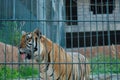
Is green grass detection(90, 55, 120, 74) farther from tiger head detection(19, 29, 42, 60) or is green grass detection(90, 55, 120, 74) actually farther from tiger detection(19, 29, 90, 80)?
tiger head detection(19, 29, 42, 60)

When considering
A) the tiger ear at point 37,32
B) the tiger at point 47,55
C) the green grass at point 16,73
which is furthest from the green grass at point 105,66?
the green grass at point 16,73

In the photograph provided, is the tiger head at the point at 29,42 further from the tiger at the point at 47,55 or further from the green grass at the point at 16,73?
the green grass at the point at 16,73

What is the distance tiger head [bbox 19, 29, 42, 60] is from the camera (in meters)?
7.72

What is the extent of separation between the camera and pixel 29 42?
25.6 feet

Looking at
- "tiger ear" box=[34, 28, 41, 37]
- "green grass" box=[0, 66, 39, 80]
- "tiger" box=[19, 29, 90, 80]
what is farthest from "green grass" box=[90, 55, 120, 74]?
"green grass" box=[0, 66, 39, 80]

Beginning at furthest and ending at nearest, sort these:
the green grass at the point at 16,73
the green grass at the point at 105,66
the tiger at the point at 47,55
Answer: the green grass at the point at 16,73
the tiger at the point at 47,55
the green grass at the point at 105,66

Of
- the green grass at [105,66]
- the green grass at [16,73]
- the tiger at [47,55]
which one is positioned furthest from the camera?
the green grass at [16,73]

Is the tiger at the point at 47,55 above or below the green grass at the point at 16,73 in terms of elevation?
above

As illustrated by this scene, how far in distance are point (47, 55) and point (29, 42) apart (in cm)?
37

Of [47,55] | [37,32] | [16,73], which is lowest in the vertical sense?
[16,73]

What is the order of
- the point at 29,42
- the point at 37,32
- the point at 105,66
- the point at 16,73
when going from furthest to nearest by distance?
the point at 105,66 → the point at 16,73 → the point at 29,42 → the point at 37,32

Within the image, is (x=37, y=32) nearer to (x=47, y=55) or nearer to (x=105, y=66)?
(x=47, y=55)

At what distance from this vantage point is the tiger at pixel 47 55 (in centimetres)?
772

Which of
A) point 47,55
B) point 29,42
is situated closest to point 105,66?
point 47,55
